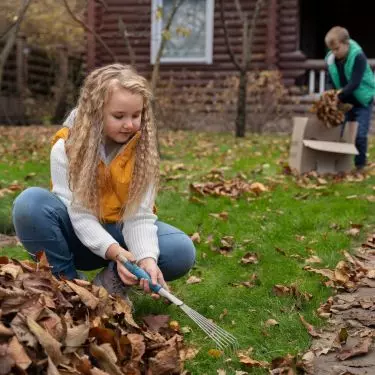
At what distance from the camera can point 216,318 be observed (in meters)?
3.12

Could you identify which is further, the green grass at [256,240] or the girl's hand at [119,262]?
the green grass at [256,240]

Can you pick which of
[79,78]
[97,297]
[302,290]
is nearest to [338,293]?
[302,290]

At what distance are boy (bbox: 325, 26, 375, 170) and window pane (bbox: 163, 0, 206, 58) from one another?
7831 mm

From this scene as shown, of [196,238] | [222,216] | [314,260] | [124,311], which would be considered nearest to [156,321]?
[124,311]

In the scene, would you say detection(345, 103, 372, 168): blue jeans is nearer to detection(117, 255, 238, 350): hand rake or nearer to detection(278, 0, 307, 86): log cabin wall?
detection(117, 255, 238, 350): hand rake

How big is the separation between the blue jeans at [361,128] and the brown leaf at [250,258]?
3.36 m

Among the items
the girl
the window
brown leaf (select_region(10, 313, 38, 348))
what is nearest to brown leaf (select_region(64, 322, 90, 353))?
brown leaf (select_region(10, 313, 38, 348))

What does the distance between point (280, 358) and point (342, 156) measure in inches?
184

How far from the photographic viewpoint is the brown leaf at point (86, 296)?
7.77ft

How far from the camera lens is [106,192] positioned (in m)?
2.99

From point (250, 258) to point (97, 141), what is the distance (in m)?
1.47

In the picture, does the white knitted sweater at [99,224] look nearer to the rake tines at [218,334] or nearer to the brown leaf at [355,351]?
the rake tines at [218,334]

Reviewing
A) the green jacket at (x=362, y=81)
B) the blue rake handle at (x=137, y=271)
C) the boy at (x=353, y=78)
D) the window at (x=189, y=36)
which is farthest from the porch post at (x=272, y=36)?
the blue rake handle at (x=137, y=271)

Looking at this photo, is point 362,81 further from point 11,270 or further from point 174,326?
point 11,270
